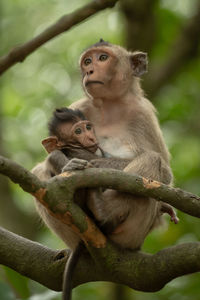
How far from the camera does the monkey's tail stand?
413 centimetres

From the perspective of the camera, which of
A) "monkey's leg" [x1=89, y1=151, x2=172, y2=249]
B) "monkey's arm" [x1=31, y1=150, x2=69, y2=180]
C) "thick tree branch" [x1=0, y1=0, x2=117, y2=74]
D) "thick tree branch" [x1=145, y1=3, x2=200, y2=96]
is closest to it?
"monkey's arm" [x1=31, y1=150, x2=69, y2=180]

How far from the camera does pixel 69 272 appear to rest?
4309 millimetres

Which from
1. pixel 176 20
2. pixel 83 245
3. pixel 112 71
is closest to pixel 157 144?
pixel 112 71

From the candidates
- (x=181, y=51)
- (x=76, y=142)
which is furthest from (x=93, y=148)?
(x=181, y=51)

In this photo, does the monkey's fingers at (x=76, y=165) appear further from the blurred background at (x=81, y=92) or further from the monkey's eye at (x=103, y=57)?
the blurred background at (x=81, y=92)

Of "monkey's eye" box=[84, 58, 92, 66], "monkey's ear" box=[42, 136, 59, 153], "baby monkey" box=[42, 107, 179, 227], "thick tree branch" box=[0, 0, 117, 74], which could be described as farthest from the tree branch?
"monkey's eye" box=[84, 58, 92, 66]

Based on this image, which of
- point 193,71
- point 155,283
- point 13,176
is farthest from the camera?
point 193,71

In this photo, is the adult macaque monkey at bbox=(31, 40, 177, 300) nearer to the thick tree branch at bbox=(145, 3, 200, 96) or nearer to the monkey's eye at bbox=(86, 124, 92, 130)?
the monkey's eye at bbox=(86, 124, 92, 130)

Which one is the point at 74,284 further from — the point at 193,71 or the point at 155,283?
the point at 193,71

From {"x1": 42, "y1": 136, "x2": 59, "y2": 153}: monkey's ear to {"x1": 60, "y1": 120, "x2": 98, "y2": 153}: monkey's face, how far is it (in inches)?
2.6

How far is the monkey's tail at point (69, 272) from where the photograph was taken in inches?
163

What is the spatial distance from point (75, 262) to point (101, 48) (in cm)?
214

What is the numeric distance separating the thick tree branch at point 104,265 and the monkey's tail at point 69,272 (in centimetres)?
15

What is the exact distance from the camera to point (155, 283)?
426cm
